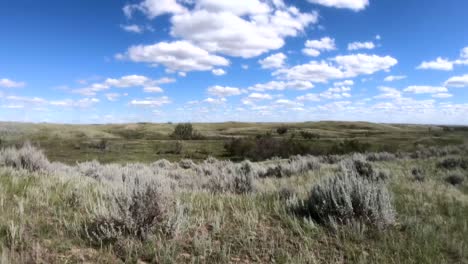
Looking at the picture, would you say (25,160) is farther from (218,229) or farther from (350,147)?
(350,147)

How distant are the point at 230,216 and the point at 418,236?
2599 millimetres

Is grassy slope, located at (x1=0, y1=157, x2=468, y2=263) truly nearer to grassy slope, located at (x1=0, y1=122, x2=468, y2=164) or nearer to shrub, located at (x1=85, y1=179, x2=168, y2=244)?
shrub, located at (x1=85, y1=179, x2=168, y2=244)

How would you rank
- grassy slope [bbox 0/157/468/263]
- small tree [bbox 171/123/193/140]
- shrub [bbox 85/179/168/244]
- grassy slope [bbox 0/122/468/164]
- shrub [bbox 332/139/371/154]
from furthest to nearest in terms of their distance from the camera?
small tree [bbox 171/123/193/140] → grassy slope [bbox 0/122/468/164] → shrub [bbox 332/139/371/154] → shrub [bbox 85/179/168/244] → grassy slope [bbox 0/157/468/263]

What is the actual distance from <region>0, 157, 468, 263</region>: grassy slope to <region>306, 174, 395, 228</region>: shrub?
10.6 inches

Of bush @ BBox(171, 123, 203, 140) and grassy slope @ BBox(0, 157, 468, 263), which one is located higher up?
grassy slope @ BBox(0, 157, 468, 263)

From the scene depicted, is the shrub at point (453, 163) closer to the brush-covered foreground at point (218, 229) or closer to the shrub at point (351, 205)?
the brush-covered foreground at point (218, 229)

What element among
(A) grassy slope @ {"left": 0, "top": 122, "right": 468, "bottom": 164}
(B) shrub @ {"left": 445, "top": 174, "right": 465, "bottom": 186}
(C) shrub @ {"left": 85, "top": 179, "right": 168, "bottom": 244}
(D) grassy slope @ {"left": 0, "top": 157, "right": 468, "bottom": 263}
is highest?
(C) shrub @ {"left": 85, "top": 179, "right": 168, "bottom": 244}

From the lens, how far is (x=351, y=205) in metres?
6.12

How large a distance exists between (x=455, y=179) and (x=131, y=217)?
11.9 m

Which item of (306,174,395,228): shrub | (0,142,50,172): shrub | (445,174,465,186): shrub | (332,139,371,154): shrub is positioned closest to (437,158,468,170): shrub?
(445,174,465,186): shrub

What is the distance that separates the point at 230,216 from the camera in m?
6.33

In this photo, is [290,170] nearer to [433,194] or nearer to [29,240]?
[433,194]

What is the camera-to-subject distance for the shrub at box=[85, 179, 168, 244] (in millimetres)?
4961

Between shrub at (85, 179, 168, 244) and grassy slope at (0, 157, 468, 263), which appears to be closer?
grassy slope at (0, 157, 468, 263)
